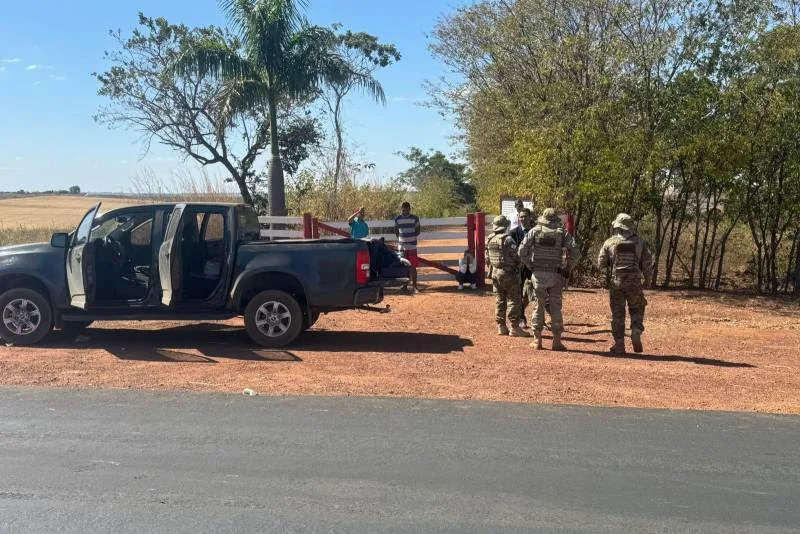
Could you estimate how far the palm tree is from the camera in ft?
54.7

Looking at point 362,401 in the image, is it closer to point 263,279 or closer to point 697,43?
point 263,279

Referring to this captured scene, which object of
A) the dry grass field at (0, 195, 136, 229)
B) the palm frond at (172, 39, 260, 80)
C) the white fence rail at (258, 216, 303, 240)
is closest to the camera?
the white fence rail at (258, 216, 303, 240)

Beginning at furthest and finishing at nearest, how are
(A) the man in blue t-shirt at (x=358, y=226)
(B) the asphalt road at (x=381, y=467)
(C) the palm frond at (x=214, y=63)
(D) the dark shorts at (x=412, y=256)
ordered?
(C) the palm frond at (x=214, y=63)
(A) the man in blue t-shirt at (x=358, y=226)
(D) the dark shorts at (x=412, y=256)
(B) the asphalt road at (x=381, y=467)

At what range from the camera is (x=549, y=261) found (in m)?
9.30

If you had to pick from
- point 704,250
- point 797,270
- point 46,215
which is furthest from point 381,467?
point 46,215

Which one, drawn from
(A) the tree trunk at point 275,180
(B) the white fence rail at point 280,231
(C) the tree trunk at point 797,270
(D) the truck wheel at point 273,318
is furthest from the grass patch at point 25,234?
(C) the tree trunk at point 797,270

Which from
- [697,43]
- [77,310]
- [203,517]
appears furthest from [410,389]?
[697,43]

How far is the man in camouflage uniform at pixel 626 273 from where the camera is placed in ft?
30.0

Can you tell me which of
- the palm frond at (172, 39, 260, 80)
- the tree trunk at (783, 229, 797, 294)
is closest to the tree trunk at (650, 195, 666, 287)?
the tree trunk at (783, 229, 797, 294)

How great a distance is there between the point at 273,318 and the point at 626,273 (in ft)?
14.7

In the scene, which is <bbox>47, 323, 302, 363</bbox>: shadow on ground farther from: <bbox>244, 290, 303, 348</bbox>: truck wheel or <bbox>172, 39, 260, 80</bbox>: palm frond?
<bbox>172, 39, 260, 80</bbox>: palm frond

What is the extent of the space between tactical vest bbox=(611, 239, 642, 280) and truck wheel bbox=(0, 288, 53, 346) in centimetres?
719

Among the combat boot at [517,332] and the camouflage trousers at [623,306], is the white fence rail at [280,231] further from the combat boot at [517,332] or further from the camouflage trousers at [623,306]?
the camouflage trousers at [623,306]

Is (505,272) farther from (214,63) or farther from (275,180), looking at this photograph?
(214,63)
